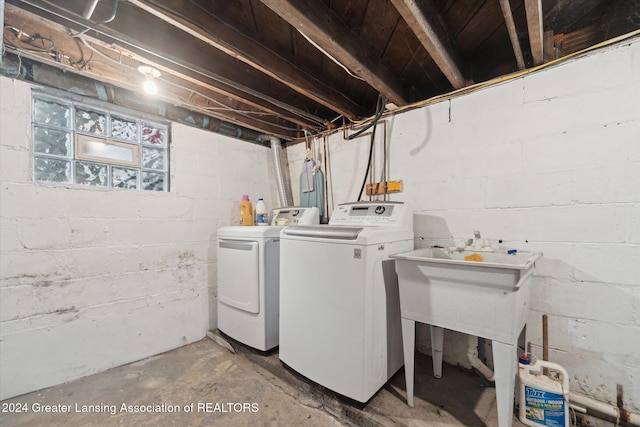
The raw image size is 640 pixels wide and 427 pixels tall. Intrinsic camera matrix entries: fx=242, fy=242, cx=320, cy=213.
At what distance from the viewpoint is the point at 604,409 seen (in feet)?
3.93

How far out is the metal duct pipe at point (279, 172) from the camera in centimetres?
263

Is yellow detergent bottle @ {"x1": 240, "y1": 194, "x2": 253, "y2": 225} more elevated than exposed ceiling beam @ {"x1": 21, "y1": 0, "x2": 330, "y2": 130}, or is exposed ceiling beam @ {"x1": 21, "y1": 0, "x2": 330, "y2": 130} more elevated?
exposed ceiling beam @ {"x1": 21, "y1": 0, "x2": 330, "y2": 130}

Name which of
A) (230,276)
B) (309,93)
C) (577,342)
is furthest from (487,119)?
(230,276)

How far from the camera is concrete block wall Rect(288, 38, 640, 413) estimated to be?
1.22m

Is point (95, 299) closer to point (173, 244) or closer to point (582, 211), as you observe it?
point (173, 244)

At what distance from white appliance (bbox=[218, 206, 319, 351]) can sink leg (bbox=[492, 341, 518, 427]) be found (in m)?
1.38

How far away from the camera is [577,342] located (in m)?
A: 1.32

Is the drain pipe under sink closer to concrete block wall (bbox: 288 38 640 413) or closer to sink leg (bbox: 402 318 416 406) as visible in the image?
concrete block wall (bbox: 288 38 640 413)

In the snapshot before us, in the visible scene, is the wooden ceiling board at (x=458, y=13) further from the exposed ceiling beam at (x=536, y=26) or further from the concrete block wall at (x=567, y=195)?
the concrete block wall at (x=567, y=195)

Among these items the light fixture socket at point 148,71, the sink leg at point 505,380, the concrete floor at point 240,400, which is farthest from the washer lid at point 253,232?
the sink leg at point 505,380

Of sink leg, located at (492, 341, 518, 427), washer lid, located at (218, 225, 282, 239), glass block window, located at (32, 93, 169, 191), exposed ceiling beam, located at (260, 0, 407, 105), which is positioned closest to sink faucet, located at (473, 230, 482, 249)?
sink leg, located at (492, 341, 518, 427)

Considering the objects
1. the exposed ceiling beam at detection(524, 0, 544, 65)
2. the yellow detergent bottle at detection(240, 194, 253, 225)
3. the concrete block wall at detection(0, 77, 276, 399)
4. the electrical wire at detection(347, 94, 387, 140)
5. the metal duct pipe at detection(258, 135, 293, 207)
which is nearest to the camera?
the exposed ceiling beam at detection(524, 0, 544, 65)

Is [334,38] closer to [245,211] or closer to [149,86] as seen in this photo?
[149,86]

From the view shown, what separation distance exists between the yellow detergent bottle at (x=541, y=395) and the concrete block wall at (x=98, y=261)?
2283 millimetres
